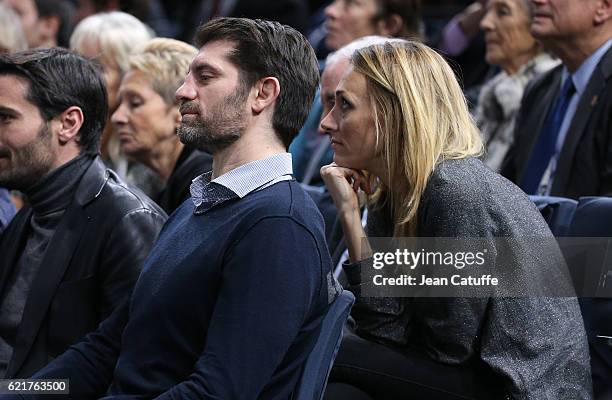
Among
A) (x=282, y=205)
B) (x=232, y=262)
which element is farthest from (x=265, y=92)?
(x=232, y=262)

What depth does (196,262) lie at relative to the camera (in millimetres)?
2402

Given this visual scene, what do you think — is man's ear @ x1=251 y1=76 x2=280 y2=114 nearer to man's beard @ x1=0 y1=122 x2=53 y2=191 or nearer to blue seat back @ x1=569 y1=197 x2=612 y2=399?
man's beard @ x1=0 y1=122 x2=53 y2=191

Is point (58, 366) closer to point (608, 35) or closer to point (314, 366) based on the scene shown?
point (314, 366)

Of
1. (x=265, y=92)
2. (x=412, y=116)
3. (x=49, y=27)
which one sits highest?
(x=265, y=92)

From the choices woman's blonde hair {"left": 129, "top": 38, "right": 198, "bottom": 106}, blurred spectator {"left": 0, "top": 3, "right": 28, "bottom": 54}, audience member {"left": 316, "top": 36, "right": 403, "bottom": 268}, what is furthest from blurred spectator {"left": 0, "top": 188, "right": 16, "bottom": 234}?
blurred spectator {"left": 0, "top": 3, "right": 28, "bottom": 54}

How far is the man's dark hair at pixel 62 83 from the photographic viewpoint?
3.36 meters

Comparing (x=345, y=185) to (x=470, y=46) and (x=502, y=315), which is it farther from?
(x=470, y=46)

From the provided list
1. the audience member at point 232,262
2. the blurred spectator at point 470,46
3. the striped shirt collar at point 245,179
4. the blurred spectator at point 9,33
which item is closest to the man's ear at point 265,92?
the audience member at point 232,262

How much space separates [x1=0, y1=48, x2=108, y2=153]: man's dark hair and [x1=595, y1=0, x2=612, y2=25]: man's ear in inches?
89.7

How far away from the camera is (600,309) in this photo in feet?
10.4

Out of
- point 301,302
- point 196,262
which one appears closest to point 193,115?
point 196,262

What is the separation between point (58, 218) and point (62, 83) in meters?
0.45

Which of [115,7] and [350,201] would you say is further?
[115,7]

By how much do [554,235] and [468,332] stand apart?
585 millimetres
